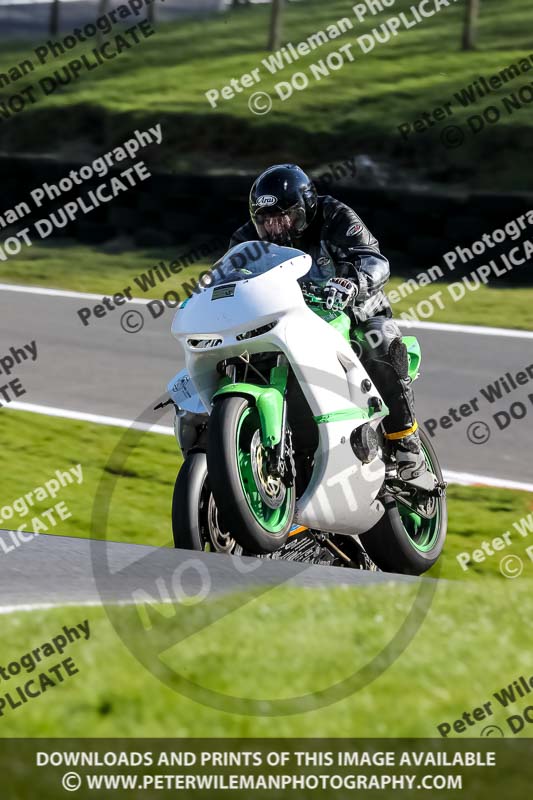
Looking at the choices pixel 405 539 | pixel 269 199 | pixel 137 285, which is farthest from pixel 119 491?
pixel 137 285

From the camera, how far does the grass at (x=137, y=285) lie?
12.8m

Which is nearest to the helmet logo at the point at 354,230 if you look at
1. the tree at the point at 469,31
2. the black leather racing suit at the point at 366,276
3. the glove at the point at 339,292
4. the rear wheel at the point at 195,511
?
the black leather racing suit at the point at 366,276

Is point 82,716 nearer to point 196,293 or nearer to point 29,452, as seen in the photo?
point 196,293

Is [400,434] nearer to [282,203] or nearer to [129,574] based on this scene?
[282,203]

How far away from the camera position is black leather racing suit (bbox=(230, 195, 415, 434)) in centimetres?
548

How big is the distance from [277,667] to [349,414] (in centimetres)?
149

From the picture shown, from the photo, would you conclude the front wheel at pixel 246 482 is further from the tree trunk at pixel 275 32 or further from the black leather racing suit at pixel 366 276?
the tree trunk at pixel 275 32

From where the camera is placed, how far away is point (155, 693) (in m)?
3.66

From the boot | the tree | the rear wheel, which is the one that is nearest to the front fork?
the rear wheel

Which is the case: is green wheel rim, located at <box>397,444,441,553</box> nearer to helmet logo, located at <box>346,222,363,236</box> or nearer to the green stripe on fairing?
the green stripe on fairing

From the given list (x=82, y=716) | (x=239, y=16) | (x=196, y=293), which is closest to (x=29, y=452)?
(x=196, y=293)

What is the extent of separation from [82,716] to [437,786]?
101 centimetres

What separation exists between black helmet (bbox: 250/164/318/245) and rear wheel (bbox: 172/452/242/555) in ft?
3.46

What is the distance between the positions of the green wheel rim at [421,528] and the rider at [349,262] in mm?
335
